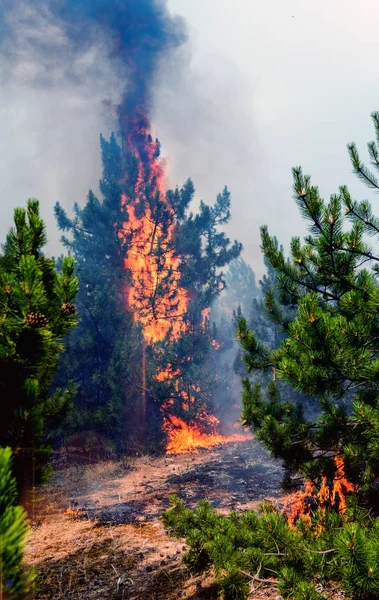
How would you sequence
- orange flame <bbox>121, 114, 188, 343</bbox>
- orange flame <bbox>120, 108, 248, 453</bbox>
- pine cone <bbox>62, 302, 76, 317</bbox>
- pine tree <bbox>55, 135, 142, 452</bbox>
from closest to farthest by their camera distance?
pine cone <bbox>62, 302, 76, 317</bbox> < pine tree <bbox>55, 135, 142, 452</bbox> < orange flame <bbox>120, 108, 248, 453</bbox> < orange flame <bbox>121, 114, 188, 343</bbox>

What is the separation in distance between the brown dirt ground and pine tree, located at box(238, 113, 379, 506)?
1484 mm

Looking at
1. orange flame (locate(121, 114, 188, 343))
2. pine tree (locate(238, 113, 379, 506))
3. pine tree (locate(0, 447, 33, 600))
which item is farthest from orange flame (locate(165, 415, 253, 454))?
pine tree (locate(0, 447, 33, 600))

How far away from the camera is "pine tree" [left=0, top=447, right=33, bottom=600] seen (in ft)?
3.57

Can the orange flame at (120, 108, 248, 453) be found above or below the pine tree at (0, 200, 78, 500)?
above

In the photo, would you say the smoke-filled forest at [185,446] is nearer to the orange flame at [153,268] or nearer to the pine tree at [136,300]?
the pine tree at [136,300]

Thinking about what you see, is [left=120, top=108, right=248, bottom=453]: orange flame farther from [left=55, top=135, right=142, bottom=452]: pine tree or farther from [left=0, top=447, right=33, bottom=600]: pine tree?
[left=0, top=447, right=33, bottom=600]: pine tree

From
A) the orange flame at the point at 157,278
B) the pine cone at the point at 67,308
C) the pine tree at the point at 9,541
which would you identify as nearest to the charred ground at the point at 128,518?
the pine cone at the point at 67,308

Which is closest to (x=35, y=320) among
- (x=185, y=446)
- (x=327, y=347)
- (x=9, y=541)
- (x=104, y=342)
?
(x=9, y=541)

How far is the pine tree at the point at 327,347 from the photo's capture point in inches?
141

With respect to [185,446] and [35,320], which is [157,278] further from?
[35,320]

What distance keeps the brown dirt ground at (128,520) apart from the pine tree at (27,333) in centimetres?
78

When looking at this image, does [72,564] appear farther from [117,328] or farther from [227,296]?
[227,296]

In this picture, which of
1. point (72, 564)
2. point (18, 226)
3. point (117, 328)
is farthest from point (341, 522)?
point (117, 328)

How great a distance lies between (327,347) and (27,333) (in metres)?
2.96
